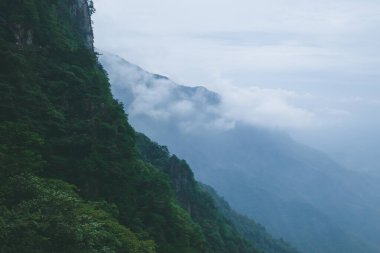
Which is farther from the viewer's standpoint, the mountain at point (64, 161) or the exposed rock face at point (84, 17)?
the exposed rock face at point (84, 17)

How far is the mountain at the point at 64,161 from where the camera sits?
62.5ft

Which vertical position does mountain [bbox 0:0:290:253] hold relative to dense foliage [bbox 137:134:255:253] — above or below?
below

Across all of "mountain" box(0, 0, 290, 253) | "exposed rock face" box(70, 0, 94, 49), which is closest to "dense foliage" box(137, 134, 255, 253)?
"exposed rock face" box(70, 0, 94, 49)

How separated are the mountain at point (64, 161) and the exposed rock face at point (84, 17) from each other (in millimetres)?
13669

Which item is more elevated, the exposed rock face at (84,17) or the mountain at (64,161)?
the exposed rock face at (84,17)

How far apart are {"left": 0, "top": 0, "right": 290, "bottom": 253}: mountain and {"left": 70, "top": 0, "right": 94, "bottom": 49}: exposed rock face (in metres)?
13.7

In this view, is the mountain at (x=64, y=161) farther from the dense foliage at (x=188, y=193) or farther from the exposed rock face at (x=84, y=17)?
the dense foliage at (x=188, y=193)

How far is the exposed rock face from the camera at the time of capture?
212 ft

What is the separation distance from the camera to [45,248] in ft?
58.7

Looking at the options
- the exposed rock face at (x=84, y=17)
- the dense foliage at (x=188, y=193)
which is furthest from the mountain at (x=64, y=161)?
the dense foliage at (x=188, y=193)

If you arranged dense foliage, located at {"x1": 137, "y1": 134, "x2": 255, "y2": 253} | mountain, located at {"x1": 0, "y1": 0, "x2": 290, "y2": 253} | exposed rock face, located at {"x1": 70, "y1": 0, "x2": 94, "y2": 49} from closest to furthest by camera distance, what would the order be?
1. mountain, located at {"x1": 0, "y1": 0, "x2": 290, "y2": 253}
2. exposed rock face, located at {"x1": 70, "y1": 0, "x2": 94, "y2": 49}
3. dense foliage, located at {"x1": 137, "y1": 134, "x2": 255, "y2": 253}

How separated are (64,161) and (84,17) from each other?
41.0 metres

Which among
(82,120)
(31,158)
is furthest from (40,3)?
(31,158)

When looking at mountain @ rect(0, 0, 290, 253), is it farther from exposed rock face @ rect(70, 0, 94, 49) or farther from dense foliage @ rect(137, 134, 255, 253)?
dense foliage @ rect(137, 134, 255, 253)
